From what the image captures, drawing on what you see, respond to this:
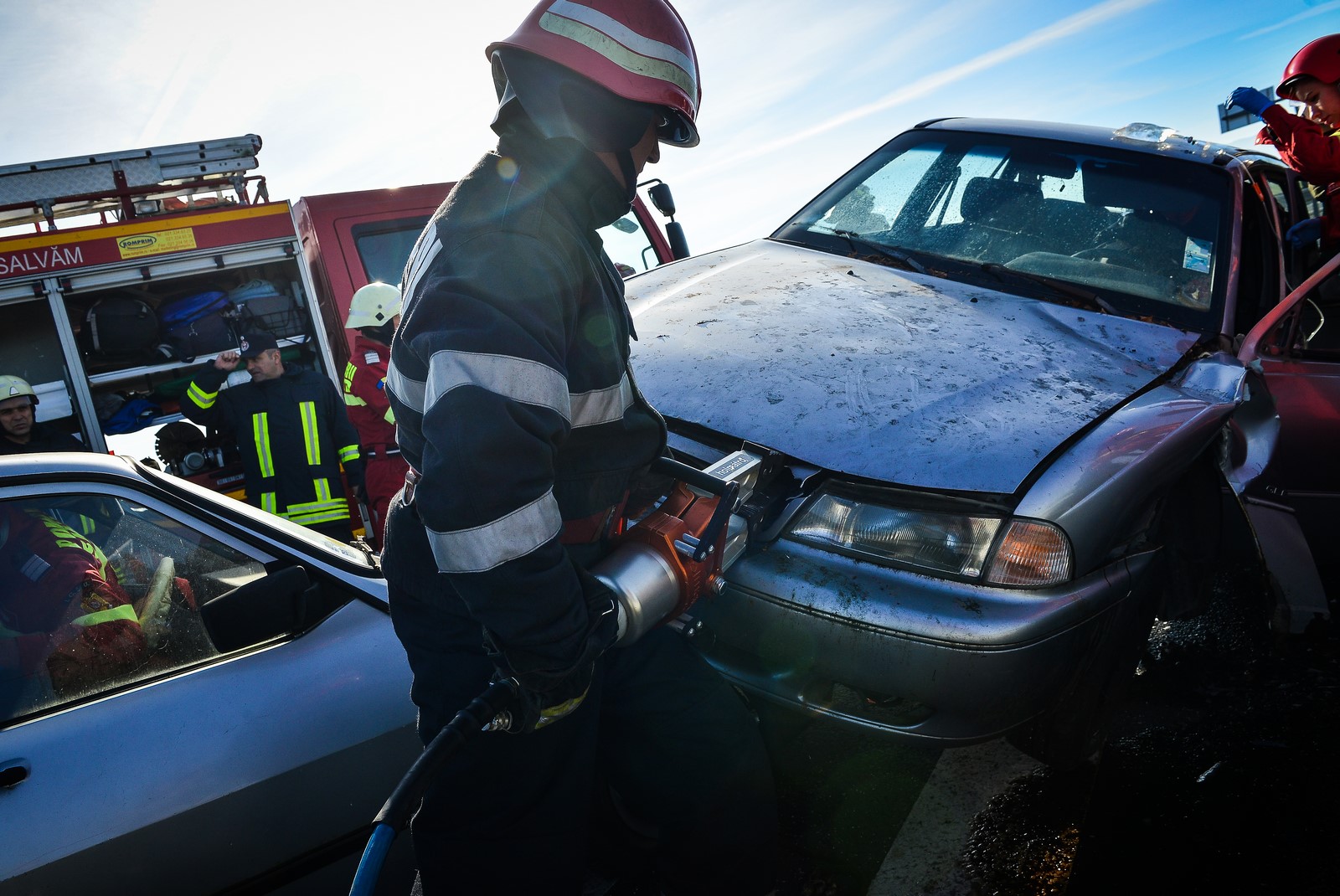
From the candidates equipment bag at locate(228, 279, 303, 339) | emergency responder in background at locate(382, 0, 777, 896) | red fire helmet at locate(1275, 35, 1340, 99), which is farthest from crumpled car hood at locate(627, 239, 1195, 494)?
equipment bag at locate(228, 279, 303, 339)

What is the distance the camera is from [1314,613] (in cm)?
283

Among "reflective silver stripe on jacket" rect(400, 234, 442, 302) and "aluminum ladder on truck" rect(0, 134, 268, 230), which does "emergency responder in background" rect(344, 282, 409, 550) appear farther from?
"reflective silver stripe on jacket" rect(400, 234, 442, 302)

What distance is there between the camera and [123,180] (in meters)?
5.77

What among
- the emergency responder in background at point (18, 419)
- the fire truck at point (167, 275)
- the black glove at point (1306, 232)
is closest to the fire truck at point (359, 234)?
the fire truck at point (167, 275)

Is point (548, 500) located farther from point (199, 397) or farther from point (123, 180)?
point (123, 180)

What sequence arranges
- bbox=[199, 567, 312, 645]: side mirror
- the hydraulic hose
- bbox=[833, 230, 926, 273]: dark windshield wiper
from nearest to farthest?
the hydraulic hose → bbox=[199, 567, 312, 645]: side mirror → bbox=[833, 230, 926, 273]: dark windshield wiper

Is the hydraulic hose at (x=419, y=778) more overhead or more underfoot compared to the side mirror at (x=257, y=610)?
more underfoot

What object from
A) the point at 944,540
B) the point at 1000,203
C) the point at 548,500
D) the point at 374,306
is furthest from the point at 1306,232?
the point at 374,306

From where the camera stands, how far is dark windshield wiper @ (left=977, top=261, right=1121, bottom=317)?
3.00 m

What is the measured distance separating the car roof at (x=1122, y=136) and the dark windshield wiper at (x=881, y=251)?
2.55ft

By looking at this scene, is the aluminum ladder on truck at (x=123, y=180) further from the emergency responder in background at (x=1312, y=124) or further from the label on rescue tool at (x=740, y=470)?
the emergency responder in background at (x=1312, y=124)

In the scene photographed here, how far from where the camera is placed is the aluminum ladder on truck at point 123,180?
5.61 meters

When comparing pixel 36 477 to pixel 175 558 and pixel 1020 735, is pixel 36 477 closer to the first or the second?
pixel 175 558

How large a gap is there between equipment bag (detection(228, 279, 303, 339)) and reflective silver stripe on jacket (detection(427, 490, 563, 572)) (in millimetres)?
5245
